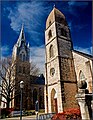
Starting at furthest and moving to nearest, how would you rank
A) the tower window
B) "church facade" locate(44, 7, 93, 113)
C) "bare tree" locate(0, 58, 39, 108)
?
"bare tree" locate(0, 58, 39, 108), the tower window, "church facade" locate(44, 7, 93, 113)

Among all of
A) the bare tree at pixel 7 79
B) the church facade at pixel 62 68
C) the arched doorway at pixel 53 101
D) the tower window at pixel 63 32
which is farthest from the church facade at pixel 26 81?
the arched doorway at pixel 53 101

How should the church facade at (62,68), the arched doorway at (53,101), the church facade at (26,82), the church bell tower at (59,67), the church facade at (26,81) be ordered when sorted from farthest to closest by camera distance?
1. the church facade at (26,81)
2. the church facade at (26,82)
3. the arched doorway at (53,101)
4. the church bell tower at (59,67)
5. the church facade at (62,68)

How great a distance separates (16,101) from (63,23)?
24047 millimetres

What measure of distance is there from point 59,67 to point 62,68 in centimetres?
52

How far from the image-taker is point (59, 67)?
19.1m

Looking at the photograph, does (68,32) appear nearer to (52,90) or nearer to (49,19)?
(49,19)

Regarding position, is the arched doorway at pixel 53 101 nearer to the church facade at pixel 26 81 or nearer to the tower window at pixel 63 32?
the tower window at pixel 63 32

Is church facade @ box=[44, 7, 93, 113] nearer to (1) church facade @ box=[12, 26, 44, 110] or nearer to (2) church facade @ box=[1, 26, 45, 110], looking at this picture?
(2) church facade @ box=[1, 26, 45, 110]

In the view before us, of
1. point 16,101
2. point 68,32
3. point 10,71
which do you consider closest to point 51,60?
point 68,32

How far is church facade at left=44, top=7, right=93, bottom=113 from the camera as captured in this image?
17797mm

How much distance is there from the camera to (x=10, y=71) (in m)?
28.3

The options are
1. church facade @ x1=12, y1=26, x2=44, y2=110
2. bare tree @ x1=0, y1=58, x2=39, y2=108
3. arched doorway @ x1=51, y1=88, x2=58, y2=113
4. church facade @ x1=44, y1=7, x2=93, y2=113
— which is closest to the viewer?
church facade @ x1=44, y1=7, x2=93, y2=113

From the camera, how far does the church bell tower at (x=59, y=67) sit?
710 inches

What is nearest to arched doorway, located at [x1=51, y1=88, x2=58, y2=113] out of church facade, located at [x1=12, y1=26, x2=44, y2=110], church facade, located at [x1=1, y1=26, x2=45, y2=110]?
church facade, located at [x1=1, y1=26, x2=45, y2=110]
